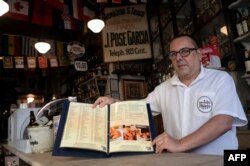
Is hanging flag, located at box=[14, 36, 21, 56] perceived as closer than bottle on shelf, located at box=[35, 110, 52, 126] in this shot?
No

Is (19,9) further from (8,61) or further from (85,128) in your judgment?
Answer: (85,128)

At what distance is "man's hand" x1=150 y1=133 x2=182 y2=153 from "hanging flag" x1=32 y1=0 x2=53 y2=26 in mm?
4749

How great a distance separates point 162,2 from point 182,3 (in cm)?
97

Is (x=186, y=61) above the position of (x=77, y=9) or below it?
below

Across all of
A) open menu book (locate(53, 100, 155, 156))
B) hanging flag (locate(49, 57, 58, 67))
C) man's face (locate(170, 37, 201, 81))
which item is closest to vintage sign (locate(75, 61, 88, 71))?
hanging flag (locate(49, 57, 58, 67))

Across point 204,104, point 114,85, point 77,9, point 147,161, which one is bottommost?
point 147,161

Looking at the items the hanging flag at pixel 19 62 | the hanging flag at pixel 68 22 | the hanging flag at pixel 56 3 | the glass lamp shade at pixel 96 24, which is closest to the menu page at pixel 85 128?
the hanging flag at pixel 56 3

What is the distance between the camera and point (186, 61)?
77.4 inches

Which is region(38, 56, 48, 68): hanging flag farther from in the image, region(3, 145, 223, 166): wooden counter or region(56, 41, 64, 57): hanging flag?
region(3, 145, 223, 166): wooden counter

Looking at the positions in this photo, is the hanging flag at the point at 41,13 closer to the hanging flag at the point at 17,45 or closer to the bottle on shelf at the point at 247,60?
the hanging flag at the point at 17,45

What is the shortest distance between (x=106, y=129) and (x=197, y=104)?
73 cm

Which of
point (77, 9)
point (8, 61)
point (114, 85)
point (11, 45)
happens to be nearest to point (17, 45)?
point (11, 45)

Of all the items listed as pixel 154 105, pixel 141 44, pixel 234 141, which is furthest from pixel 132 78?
pixel 234 141

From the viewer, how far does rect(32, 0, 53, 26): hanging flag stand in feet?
18.3
